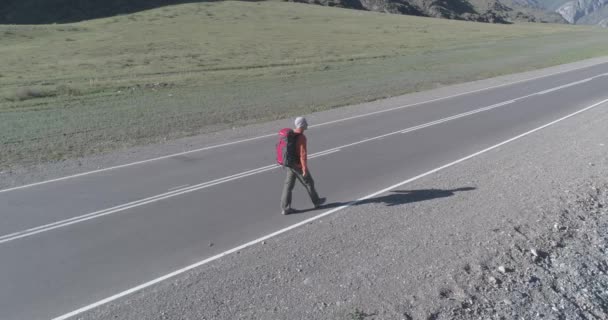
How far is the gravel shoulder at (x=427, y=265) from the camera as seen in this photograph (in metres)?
6.52

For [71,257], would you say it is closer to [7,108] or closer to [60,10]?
[7,108]

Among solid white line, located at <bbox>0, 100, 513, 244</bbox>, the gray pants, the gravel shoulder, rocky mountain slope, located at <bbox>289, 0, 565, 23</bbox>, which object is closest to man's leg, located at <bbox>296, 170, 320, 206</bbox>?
the gray pants

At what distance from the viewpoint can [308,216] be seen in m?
9.48

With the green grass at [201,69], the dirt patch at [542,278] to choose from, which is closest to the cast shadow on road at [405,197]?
the dirt patch at [542,278]

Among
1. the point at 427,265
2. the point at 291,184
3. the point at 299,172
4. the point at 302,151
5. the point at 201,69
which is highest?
the point at 302,151

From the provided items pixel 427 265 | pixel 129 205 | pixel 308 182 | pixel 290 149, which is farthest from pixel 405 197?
pixel 129 205

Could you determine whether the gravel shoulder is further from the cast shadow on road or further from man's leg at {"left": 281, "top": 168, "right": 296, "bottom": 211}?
man's leg at {"left": 281, "top": 168, "right": 296, "bottom": 211}

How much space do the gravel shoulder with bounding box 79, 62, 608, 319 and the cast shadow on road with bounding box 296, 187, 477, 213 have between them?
35 millimetres

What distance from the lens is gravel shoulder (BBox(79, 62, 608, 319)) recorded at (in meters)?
6.52

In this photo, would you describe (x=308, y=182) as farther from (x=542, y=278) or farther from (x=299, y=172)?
(x=542, y=278)

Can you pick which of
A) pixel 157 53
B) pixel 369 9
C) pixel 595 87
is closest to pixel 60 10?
pixel 157 53

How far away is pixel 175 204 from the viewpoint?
33.3 ft

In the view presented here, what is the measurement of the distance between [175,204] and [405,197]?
396cm

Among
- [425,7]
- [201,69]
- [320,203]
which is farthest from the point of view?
[425,7]
